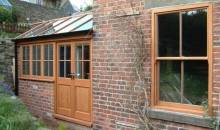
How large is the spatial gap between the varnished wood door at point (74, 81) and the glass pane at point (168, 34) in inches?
Result: 104

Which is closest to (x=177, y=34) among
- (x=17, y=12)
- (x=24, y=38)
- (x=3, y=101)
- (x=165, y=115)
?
(x=165, y=115)

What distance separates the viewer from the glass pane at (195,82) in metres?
6.42

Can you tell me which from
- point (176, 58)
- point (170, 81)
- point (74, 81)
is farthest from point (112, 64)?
point (74, 81)

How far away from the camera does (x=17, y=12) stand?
23031 mm

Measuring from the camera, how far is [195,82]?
6.57 metres

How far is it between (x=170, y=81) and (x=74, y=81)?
3503mm

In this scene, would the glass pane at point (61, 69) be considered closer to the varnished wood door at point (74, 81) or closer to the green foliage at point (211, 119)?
the varnished wood door at point (74, 81)

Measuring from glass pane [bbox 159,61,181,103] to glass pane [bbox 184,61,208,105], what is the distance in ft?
0.55


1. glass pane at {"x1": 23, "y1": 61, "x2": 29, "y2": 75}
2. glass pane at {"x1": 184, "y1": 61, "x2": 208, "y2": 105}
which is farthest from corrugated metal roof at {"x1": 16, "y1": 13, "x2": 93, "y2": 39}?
glass pane at {"x1": 184, "y1": 61, "x2": 208, "y2": 105}

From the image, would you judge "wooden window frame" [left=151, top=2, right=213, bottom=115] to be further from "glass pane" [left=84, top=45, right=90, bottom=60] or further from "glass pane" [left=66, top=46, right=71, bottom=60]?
"glass pane" [left=66, top=46, right=71, bottom=60]

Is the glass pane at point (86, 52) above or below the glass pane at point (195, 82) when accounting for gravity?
above

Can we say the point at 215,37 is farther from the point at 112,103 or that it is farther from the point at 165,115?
the point at 112,103

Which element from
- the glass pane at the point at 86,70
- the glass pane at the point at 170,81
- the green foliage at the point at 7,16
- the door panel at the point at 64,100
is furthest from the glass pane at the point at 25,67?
the green foliage at the point at 7,16

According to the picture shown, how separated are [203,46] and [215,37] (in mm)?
287
